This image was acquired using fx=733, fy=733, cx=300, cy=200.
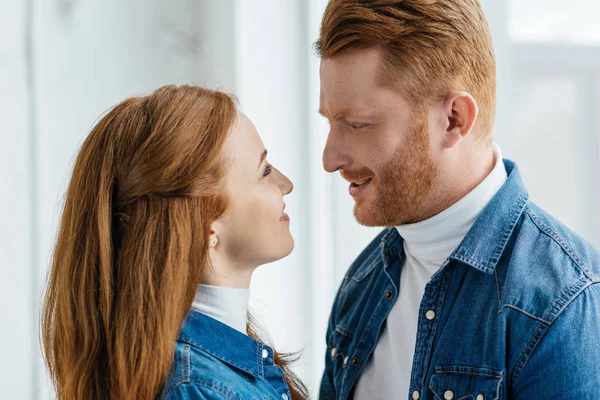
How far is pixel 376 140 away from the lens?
48.8 inches

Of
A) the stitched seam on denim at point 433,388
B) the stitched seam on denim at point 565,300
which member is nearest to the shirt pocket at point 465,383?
the stitched seam on denim at point 433,388

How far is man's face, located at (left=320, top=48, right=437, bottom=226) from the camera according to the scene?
1.22m

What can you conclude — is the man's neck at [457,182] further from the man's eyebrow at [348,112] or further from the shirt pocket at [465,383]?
the shirt pocket at [465,383]

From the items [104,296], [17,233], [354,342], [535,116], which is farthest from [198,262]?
[17,233]

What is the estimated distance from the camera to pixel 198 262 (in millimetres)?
1100

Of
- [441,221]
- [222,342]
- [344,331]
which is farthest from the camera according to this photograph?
[344,331]

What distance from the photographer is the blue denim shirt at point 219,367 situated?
3.39 ft

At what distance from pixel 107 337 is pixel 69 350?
0.23 feet

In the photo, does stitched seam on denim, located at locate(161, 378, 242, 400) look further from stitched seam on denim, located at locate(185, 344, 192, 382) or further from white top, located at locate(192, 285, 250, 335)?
white top, located at locate(192, 285, 250, 335)

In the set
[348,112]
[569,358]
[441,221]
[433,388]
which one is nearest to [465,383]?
[433,388]

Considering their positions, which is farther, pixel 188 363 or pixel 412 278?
pixel 412 278

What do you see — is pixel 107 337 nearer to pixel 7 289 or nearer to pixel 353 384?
pixel 353 384

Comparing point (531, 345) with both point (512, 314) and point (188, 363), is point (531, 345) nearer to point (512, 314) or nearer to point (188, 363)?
point (512, 314)

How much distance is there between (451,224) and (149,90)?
1.19 metres
